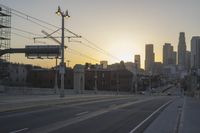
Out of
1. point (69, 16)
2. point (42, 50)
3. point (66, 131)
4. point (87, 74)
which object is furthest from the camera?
point (87, 74)

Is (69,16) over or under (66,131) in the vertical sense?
over

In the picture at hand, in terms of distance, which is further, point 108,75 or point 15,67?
point 108,75

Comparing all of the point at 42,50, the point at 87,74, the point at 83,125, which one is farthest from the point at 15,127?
the point at 87,74

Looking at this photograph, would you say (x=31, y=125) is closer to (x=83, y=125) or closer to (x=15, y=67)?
(x=83, y=125)

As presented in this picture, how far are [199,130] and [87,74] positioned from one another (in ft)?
471

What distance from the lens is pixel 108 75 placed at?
560 ft

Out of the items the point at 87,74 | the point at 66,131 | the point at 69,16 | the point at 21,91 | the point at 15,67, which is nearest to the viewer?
the point at 66,131

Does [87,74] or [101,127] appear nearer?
[101,127]

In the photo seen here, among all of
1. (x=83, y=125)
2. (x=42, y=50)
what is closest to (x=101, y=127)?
(x=83, y=125)

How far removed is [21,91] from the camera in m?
61.5

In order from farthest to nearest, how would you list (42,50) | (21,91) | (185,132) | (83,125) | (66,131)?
1. (42,50)
2. (21,91)
3. (83,125)
4. (185,132)
5. (66,131)

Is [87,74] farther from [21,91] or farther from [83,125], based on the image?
[83,125]

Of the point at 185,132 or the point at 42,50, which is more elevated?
the point at 42,50

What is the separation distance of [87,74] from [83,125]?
143m
